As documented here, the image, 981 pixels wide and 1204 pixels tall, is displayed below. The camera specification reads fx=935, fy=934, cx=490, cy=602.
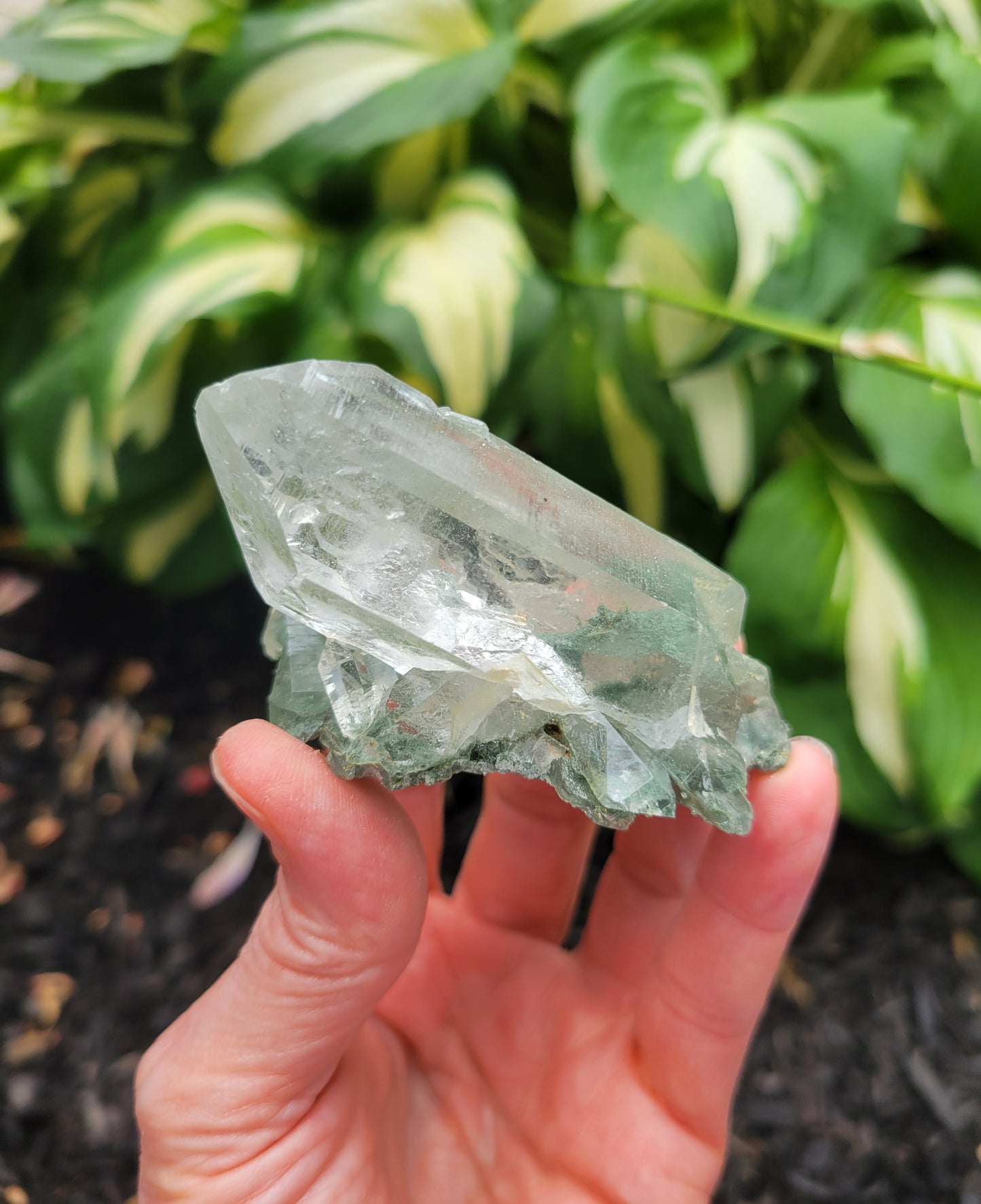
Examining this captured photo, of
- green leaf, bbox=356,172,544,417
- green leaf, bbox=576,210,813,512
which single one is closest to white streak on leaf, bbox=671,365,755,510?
green leaf, bbox=576,210,813,512

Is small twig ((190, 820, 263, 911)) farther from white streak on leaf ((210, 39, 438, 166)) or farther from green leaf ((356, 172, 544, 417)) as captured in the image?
white streak on leaf ((210, 39, 438, 166))

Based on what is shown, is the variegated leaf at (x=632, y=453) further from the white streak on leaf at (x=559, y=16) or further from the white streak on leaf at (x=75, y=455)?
the white streak on leaf at (x=75, y=455)

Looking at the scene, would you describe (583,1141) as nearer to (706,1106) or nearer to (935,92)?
(706,1106)

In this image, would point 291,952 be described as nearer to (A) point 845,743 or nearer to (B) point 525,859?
(B) point 525,859

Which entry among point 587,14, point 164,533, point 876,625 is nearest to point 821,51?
point 587,14

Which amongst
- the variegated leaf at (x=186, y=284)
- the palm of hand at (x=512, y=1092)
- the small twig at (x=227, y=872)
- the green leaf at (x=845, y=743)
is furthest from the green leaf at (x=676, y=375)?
the small twig at (x=227, y=872)

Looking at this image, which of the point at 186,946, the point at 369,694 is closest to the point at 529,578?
the point at 369,694
